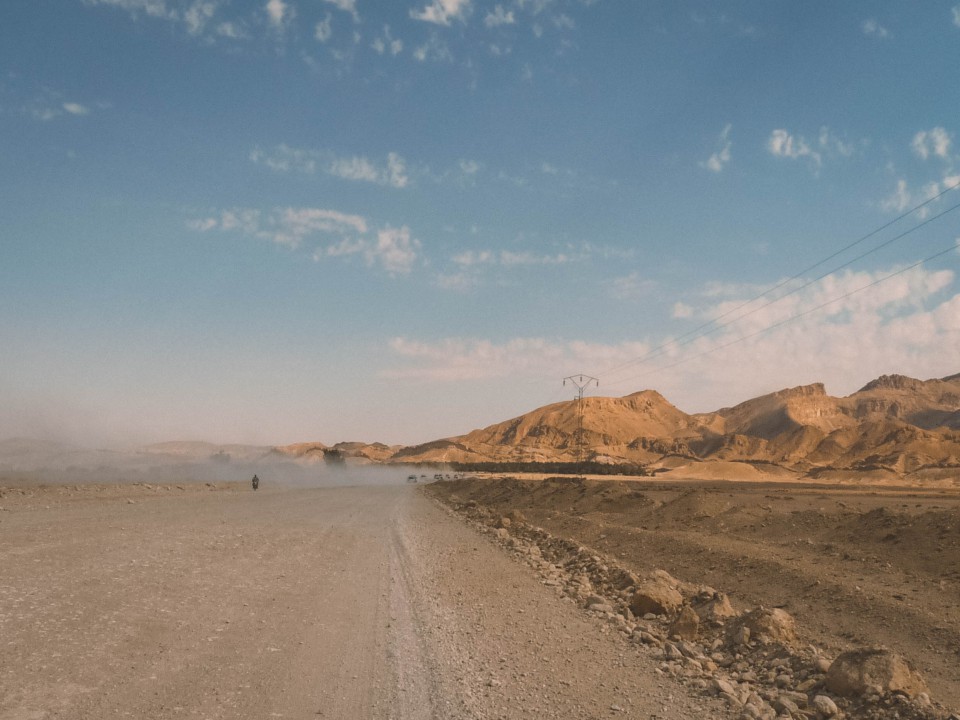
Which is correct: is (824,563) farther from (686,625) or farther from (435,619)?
(435,619)

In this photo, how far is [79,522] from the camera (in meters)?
22.8

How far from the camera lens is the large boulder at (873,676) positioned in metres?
6.87

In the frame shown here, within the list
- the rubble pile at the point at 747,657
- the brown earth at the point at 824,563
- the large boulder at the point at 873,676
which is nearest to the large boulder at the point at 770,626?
the rubble pile at the point at 747,657

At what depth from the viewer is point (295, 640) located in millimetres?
9117

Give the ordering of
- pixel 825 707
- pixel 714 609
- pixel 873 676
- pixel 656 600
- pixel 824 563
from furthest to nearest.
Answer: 1. pixel 824 563
2. pixel 656 600
3. pixel 714 609
4. pixel 873 676
5. pixel 825 707

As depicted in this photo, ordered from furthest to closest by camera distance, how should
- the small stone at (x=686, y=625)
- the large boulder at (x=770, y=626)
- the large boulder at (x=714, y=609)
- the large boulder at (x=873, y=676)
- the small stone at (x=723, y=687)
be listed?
the large boulder at (x=714, y=609)
the small stone at (x=686, y=625)
the large boulder at (x=770, y=626)
the small stone at (x=723, y=687)
the large boulder at (x=873, y=676)

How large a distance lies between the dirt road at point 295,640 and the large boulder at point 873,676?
1458mm

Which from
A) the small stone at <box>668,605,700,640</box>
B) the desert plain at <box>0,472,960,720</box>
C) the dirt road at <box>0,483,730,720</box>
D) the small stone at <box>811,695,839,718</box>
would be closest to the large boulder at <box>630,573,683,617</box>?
the desert plain at <box>0,472,960,720</box>

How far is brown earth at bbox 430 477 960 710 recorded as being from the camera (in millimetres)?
10898

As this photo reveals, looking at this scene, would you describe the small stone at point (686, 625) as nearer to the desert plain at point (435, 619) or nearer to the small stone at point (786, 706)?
the desert plain at point (435, 619)

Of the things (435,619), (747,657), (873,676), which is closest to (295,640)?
(435,619)

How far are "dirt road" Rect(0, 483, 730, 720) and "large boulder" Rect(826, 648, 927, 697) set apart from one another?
1458 mm

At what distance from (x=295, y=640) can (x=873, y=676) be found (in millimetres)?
7469

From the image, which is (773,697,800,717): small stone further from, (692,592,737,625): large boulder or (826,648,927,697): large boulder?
(692,592,737,625): large boulder
